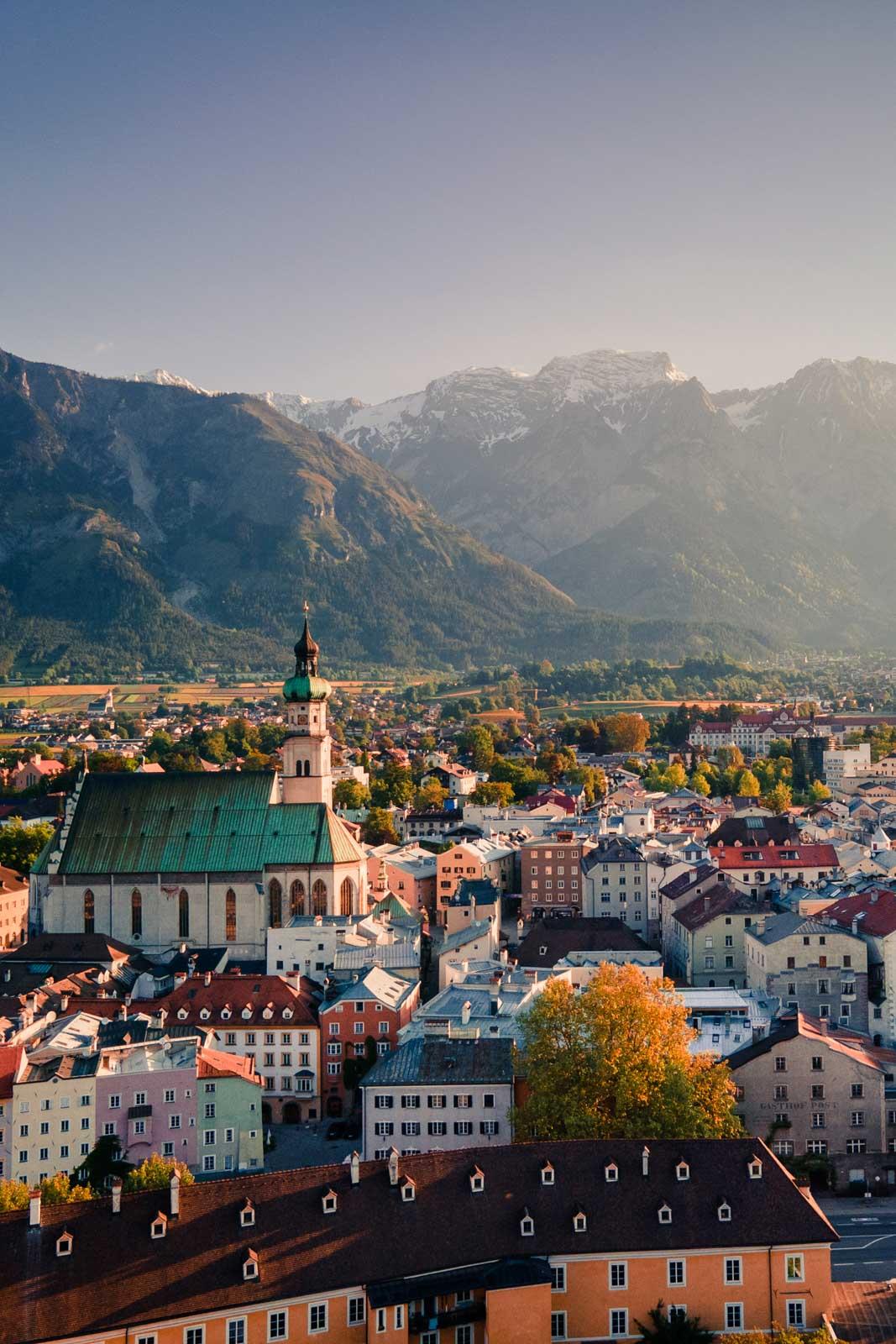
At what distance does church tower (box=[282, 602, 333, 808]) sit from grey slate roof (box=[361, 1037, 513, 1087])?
39.7m

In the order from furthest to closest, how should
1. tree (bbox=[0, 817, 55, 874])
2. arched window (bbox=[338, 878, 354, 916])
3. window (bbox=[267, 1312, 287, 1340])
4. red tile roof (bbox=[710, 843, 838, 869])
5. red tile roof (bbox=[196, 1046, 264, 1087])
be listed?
tree (bbox=[0, 817, 55, 874])
red tile roof (bbox=[710, 843, 838, 869])
arched window (bbox=[338, 878, 354, 916])
red tile roof (bbox=[196, 1046, 264, 1087])
window (bbox=[267, 1312, 287, 1340])

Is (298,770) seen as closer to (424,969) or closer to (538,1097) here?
(424,969)

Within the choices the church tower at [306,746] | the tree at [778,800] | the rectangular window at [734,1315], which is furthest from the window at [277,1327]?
the tree at [778,800]

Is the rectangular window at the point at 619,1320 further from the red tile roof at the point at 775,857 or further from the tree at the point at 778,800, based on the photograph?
the tree at the point at 778,800

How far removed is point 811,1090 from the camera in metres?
60.8

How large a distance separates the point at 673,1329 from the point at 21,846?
98638 mm

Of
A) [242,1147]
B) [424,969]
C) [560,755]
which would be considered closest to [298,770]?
[424,969]

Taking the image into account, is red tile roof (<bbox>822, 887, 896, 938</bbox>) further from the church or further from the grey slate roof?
the church

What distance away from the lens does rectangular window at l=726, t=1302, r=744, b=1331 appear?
41.7 m

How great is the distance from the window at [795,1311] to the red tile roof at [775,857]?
190 feet

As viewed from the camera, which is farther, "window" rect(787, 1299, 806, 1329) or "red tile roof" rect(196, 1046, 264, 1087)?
"red tile roof" rect(196, 1046, 264, 1087)

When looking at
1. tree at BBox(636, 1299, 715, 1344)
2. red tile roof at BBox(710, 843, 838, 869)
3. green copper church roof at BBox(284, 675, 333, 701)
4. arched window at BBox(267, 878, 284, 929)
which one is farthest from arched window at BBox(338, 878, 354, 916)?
tree at BBox(636, 1299, 715, 1344)

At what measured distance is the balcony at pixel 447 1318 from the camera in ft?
132

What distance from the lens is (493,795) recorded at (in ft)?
529
